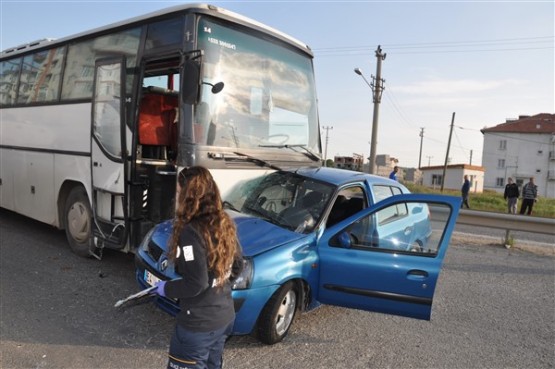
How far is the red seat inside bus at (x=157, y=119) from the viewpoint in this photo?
236 inches

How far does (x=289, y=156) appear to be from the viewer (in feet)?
20.1

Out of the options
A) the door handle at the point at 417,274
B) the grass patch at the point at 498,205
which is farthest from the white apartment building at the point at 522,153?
the door handle at the point at 417,274

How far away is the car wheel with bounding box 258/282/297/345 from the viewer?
3.76 meters

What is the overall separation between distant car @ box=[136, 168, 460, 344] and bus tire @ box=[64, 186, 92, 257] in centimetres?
254

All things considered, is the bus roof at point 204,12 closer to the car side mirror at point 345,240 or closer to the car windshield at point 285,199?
the car windshield at point 285,199

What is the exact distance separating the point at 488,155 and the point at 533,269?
6224 cm

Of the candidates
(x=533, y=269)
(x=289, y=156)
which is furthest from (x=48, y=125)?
(x=533, y=269)

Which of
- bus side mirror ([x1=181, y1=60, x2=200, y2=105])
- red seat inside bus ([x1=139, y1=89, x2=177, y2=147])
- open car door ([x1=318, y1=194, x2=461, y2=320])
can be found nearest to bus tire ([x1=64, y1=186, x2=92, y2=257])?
red seat inside bus ([x1=139, y1=89, x2=177, y2=147])

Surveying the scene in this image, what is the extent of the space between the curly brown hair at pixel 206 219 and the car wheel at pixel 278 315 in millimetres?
1428

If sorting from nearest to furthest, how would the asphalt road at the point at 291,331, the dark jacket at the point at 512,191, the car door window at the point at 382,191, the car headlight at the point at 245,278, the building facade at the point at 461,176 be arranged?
the car headlight at the point at 245,278, the asphalt road at the point at 291,331, the car door window at the point at 382,191, the dark jacket at the point at 512,191, the building facade at the point at 461,176

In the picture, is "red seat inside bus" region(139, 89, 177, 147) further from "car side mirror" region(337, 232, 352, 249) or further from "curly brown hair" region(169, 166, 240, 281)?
"curly brown hair" region(169, 166, 240, 281)

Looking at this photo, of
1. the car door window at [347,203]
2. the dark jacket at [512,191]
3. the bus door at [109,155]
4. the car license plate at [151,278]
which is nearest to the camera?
the car license plate at [151,278]

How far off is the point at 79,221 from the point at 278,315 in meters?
4.03

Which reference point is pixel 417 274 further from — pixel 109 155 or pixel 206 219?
pixel 109 155
